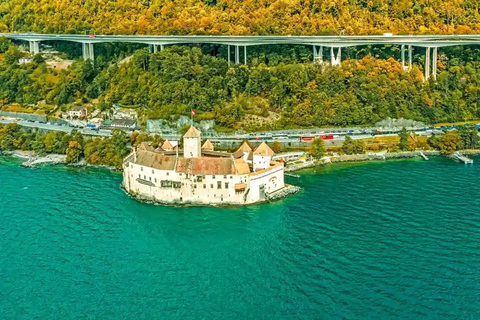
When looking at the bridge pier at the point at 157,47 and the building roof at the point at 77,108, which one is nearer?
the building roof at the point at 77,108

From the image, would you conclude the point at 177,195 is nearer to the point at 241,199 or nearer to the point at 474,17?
the point at 241,199

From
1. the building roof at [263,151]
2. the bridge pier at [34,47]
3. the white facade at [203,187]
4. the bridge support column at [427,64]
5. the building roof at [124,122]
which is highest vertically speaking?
the bridge pier at [34,47]

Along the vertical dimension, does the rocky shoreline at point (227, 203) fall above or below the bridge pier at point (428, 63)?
below

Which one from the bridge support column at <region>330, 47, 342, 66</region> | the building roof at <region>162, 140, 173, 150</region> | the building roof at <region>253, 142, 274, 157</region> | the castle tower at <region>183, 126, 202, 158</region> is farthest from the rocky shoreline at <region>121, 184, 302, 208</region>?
the bridge support column at <region>330, 47, 342, 66</region>

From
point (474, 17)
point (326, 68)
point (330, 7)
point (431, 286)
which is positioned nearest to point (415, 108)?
point (326, 68)

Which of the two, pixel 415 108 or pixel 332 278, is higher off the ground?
pixel 415 108

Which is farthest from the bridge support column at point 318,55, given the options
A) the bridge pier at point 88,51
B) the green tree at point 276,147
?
the bridge pier at point 88,51

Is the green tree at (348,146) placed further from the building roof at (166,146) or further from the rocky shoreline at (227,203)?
the building roof at (166,146)

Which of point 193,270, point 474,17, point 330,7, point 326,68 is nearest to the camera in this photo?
point 193,270
